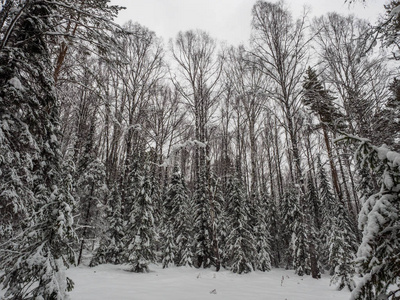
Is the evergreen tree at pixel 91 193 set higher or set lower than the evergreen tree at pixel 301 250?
higher

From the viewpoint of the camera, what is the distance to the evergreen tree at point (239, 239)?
42.1ft

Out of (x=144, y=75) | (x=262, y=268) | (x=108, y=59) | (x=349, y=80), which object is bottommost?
(x=262, y=268)

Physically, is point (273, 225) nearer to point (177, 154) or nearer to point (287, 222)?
point (287, 222)

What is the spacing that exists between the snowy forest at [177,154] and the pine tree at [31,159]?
0.03 metres

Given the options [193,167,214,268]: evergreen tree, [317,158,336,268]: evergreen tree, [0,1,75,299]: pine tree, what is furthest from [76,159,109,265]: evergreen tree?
[317,158,336,268]: evergreen tree

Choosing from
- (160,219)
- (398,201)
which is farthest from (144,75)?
(398,201)

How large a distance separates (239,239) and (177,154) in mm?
6437

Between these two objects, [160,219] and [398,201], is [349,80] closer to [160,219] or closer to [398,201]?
[398,201]

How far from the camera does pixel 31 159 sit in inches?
177

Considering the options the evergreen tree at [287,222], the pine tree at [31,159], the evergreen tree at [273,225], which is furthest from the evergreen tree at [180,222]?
the pine tree at [31,159]

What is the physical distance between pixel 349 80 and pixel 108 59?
12.4m

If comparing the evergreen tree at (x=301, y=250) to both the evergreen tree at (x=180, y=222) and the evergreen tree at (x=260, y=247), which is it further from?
the evergreen tree at (x=180, y=222)

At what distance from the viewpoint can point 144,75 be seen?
17281 millimetres

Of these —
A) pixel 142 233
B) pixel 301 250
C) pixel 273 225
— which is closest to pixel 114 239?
pixel 142 233
